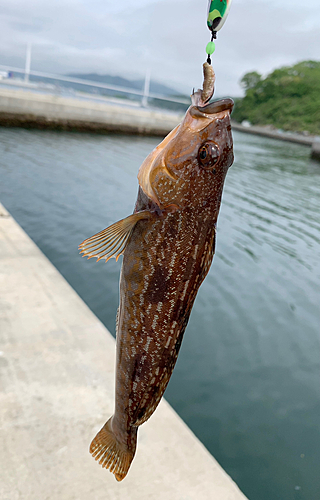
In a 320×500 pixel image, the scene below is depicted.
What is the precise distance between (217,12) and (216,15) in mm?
13

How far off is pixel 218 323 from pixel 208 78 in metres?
5.97

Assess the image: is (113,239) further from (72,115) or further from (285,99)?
(285,99)

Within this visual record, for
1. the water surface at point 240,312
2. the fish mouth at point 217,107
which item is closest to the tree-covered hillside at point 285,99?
the water surface at point 240,312

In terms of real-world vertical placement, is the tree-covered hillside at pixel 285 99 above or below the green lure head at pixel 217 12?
above

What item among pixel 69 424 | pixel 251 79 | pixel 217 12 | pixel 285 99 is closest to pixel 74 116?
pixel 69 424

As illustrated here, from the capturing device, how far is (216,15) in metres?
1.57

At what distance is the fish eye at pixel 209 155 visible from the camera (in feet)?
5.57

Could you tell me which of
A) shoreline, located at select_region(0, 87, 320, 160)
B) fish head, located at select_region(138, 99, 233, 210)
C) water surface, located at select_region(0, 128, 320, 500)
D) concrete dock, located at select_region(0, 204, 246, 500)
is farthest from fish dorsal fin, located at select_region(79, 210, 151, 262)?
shoreline, located at select_region(0, 87, 320, 160)

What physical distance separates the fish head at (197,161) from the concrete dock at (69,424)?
2361 millimetres

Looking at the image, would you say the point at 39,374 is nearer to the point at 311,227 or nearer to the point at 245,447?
the point at 245,447

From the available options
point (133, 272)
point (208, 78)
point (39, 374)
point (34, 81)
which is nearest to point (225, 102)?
point (208, 78)

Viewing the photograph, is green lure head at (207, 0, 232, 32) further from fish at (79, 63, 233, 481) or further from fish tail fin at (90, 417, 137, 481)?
fish tail fin at (90, 417, 137, 481)

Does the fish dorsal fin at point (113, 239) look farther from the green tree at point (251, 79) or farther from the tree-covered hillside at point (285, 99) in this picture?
the green tree at point (251, 79)

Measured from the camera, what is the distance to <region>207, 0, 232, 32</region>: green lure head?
5.10 ft
